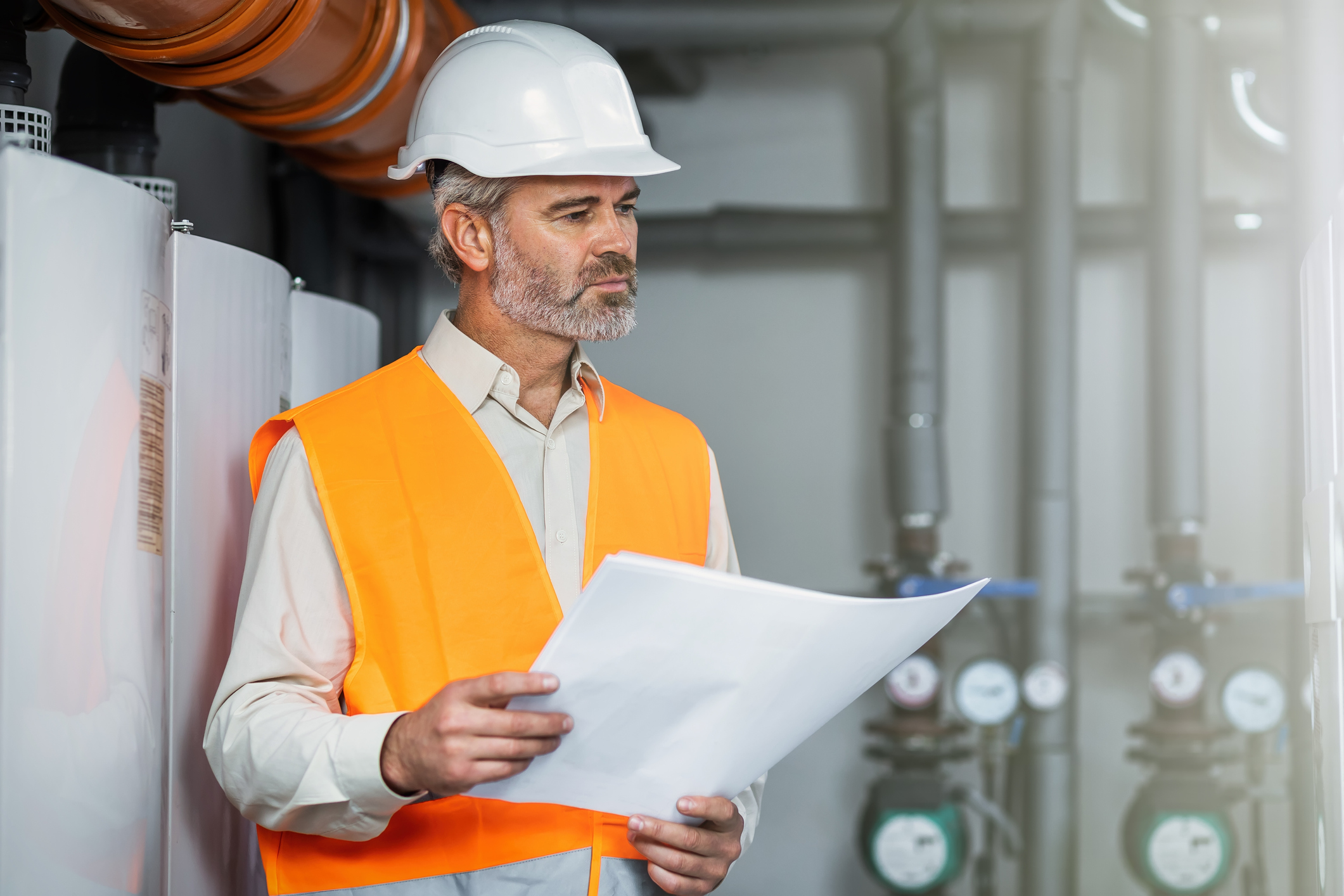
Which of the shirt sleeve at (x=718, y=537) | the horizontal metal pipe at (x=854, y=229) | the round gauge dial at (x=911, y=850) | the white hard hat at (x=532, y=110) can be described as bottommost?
the round gauge dial at (x=911, y=850)

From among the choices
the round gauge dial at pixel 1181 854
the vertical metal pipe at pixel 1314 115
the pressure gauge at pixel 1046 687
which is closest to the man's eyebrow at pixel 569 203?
the vertical metal pipe at pixel 1314 115

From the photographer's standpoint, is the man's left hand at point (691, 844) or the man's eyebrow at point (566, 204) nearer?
the man's left hand at point (691, 844)

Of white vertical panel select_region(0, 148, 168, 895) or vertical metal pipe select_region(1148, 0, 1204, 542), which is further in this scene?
vertical metal pipe select_region(1148, 0, 1204, 542)

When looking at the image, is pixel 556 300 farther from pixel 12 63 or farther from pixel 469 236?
pixel 12 63

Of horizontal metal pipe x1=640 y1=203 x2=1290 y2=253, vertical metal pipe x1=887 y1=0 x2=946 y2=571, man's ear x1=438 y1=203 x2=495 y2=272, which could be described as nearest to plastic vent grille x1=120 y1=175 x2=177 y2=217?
man's ear x1=438 y1=203 x2=495 y2=272

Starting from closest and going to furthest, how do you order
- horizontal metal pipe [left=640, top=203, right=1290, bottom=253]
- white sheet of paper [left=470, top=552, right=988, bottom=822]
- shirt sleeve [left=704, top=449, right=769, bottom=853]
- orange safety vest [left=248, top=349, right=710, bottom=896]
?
white sheet of paper [left=470, top=552, right=988, bottom=822] < orange safety vest [left=248, top=349, right=710, bottom=896] < shirt sleeve [left=704, top=449, right=769, bottom=853] < horizontal metal pipe [left=640, top=203, right=1290, bottom=253]

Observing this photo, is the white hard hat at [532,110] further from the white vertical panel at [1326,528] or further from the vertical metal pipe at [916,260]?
the vertical metal pipe at [916,260]

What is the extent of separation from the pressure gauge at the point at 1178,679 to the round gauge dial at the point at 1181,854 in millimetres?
209

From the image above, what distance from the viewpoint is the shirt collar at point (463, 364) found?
1.01 metres

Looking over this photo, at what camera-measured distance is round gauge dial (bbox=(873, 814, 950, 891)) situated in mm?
2062

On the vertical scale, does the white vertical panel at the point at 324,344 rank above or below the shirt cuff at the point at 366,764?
above

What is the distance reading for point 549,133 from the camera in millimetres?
1010

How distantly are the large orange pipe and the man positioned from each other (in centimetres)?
22

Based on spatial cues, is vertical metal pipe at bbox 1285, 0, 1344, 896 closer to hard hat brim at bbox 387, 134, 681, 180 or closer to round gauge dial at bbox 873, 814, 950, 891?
round gauge dial at bbox 873, 814, 950, 891
